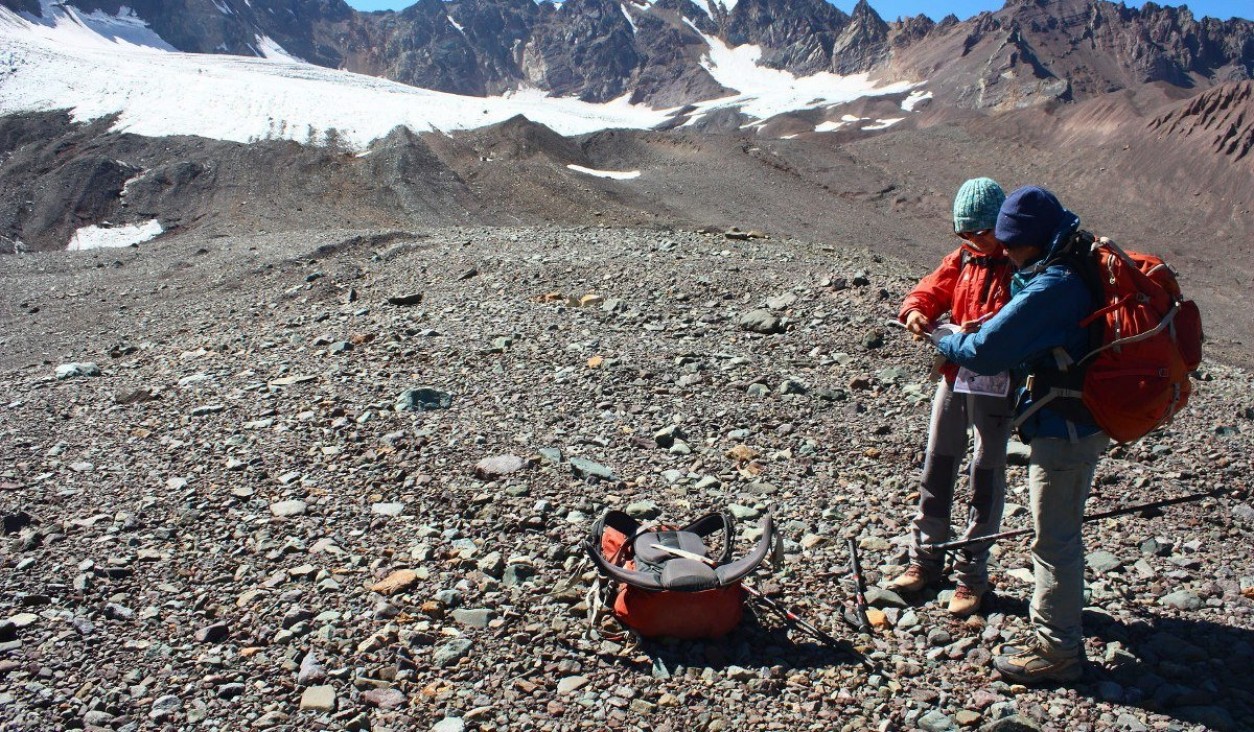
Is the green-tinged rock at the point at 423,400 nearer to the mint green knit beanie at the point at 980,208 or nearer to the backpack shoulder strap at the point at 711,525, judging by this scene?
the backpack shoulder strap at the point at 711,525

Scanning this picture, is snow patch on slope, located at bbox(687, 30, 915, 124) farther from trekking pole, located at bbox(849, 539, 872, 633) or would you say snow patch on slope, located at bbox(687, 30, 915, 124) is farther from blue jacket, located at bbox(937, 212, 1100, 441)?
blue jacket, located at bbox(937, 212, 1100, 441)

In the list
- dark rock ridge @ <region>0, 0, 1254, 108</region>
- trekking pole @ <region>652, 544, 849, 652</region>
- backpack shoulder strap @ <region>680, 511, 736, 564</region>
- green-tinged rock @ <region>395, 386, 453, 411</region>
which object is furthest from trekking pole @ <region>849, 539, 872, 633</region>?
dark rock ridge @ <region>0, 0, 1254, 108</region>

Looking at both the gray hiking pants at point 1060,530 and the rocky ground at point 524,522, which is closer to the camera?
the gray hiking pants at point 1060,530

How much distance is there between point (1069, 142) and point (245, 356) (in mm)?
40707

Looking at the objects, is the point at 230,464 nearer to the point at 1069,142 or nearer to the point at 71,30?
the point at 1069,142

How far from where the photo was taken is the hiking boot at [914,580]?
173 inches

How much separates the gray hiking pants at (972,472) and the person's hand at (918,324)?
12.4 inches

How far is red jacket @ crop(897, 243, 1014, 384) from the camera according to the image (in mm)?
4004

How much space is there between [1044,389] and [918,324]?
69 cm

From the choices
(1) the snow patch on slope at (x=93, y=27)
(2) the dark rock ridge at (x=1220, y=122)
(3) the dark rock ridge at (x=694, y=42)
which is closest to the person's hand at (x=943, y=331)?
(2) the dark rock ridge at (x=1220, y=122)

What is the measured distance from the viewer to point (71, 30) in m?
116

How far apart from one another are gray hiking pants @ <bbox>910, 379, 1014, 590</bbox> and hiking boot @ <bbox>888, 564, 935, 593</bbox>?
3 centimetres

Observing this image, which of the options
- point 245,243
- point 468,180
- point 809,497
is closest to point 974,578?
point 809,497

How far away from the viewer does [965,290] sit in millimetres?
4133
